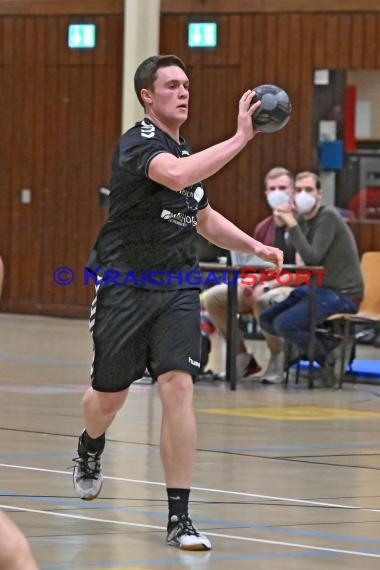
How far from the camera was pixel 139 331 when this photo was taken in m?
6.29

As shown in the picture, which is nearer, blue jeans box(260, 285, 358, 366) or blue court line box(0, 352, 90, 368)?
blue jeans box(260, 285, 358, 366)

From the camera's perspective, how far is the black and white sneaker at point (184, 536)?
5910mm

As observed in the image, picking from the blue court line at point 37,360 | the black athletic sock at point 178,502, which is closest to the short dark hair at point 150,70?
the black athletic sock at point 178,502

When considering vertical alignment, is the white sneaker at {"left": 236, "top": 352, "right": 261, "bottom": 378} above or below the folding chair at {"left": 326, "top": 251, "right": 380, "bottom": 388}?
below

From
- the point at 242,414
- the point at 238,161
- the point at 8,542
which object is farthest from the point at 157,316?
the point at 238,161

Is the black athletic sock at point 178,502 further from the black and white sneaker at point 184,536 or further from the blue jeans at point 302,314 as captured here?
the blue jeans at point 302,314

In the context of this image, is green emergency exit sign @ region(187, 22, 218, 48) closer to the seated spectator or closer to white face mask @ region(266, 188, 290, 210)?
white face mask @ region(266, 188, 290, 210)

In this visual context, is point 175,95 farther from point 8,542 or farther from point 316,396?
point 316,396

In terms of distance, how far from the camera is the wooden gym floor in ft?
19.3

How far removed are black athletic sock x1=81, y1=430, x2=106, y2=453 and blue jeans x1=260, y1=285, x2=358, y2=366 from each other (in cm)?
606

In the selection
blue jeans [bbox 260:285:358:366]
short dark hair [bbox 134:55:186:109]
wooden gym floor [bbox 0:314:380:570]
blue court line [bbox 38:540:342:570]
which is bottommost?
blue court line [bbox 38:540:342:570]

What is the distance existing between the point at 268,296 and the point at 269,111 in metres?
7.37

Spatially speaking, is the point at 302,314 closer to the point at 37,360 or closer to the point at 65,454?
the point at 37,360

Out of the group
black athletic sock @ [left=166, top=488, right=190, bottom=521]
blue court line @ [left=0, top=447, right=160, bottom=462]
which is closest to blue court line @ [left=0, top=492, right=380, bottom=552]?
black athletic sock @ [left=166, top=488, right=190, bottom=521]
